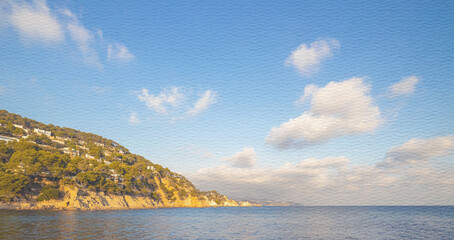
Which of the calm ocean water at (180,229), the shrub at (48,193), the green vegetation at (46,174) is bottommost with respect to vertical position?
the calm ocean water at (180,229)

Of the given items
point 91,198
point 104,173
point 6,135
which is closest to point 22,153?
point 91,198

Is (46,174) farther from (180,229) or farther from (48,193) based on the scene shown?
(180,229)

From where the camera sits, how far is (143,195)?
12888cm

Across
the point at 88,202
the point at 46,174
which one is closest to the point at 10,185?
the point at 46,174

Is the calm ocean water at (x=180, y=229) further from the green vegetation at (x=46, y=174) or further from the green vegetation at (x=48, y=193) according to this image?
the green vegetation at (x=48, y=193)

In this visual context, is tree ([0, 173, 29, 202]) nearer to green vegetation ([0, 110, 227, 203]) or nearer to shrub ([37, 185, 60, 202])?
green vegetation ([0, 110, 227, 203])

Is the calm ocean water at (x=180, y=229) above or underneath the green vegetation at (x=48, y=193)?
underneath

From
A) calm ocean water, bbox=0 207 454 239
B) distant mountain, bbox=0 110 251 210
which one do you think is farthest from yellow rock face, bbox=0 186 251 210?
calm ocean water, bbox=0 207 454 239

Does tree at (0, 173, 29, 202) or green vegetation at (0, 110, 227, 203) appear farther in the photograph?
green vegetation at (0, 110, 227, 203)

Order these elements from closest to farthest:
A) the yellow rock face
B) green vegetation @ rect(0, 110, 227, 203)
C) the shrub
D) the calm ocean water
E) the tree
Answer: the calm ocean water, the tree, green vegetation @ rect(0, 110, 227, 203), the yellow rock face, the shrub

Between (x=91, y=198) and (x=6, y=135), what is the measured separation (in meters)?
57.7

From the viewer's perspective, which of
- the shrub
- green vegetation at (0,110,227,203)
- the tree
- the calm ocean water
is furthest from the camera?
the shrub

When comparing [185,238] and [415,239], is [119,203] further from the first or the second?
[415,239]

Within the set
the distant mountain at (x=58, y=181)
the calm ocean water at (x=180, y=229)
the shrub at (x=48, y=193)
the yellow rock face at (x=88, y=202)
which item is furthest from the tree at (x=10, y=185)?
the calm ocean water at (x=180, y=229)
